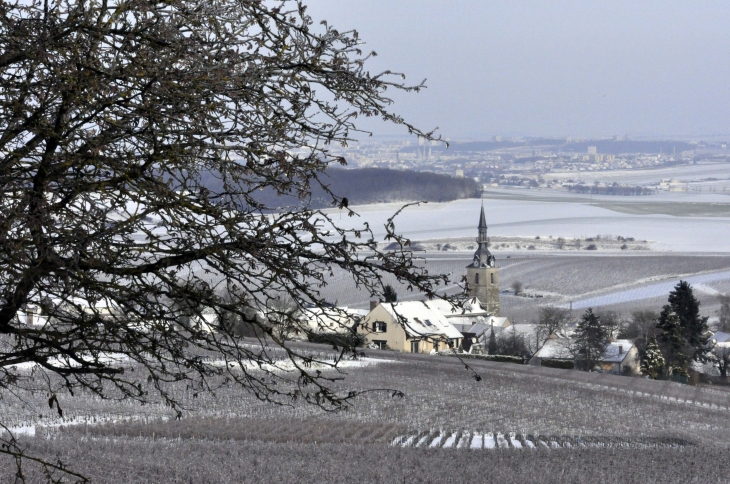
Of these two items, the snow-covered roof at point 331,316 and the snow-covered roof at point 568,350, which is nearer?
the snow-covered roof at point 331,316

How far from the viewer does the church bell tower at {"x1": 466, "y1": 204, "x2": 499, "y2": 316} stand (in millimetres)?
78375

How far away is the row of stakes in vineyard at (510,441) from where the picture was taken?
17.2 m

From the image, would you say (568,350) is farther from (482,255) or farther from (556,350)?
(482,255)

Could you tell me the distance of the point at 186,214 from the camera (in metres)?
5.11

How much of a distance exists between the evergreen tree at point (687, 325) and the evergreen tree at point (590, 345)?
2.99 m

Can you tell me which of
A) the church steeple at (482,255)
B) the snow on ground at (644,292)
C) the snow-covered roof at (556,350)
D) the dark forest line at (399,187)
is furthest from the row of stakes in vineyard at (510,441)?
the church steeple at (482,255)

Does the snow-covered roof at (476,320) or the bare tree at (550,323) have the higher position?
the bare tree at (550,323)

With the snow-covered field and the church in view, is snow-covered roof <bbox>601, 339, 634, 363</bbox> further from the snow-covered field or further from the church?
the snow-covered field

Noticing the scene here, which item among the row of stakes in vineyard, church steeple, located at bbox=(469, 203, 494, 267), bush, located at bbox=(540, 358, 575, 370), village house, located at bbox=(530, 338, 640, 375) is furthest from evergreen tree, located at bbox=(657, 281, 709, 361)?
church steeple, located at bbox=(469, 203, 494, 267)

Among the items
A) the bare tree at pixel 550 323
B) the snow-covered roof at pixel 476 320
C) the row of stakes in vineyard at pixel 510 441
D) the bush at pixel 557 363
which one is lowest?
the snow-covered roof at pixel 476 320

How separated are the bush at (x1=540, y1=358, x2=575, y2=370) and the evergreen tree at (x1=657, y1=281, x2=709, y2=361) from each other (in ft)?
Answer: 16.0

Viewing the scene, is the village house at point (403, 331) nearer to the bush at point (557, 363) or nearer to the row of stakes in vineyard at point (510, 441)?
the bush at point (557, 363)

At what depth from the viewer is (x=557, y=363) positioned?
41.7 meters

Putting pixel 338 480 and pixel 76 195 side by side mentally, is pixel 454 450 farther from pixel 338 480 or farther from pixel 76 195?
pixel 76 195
